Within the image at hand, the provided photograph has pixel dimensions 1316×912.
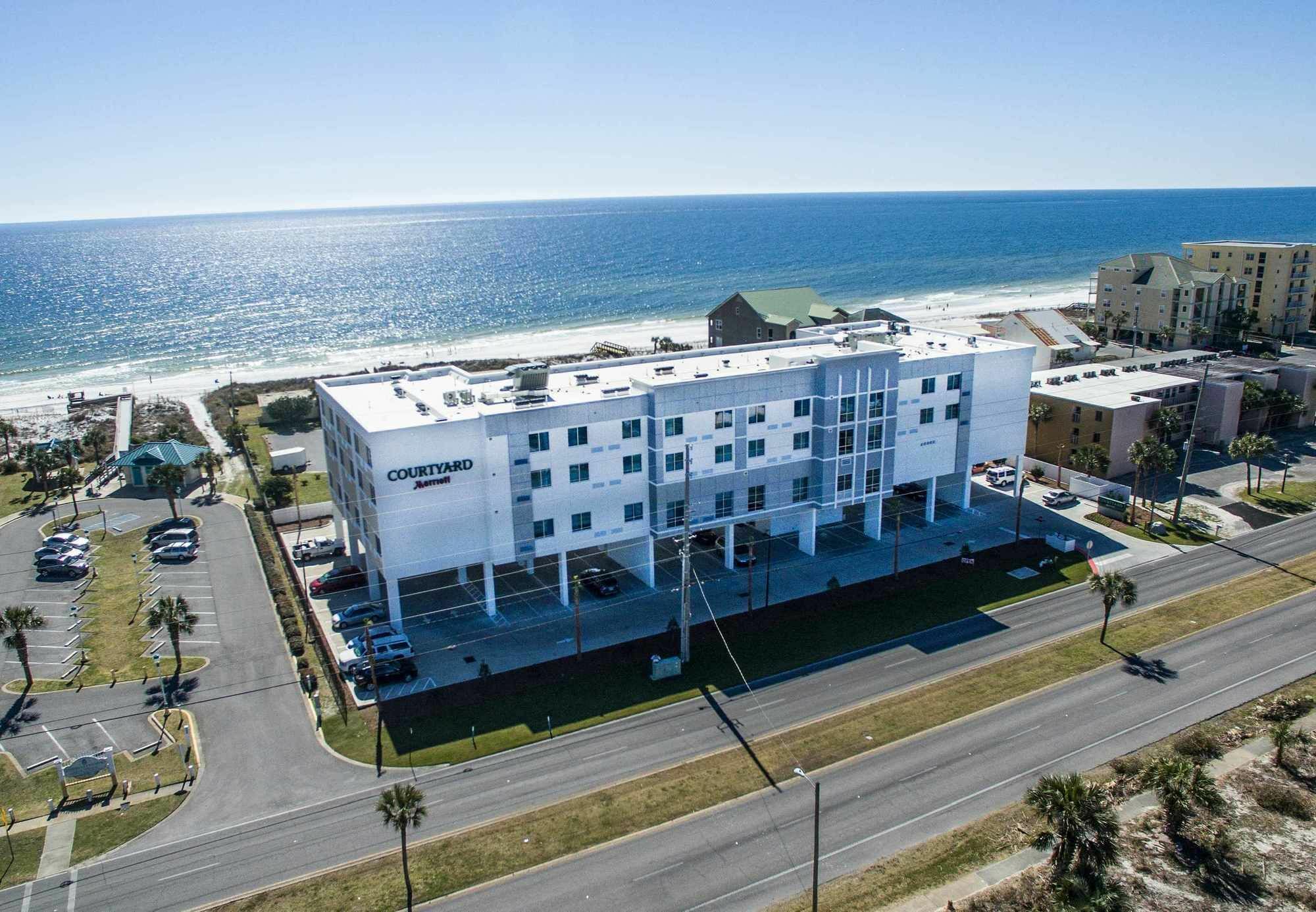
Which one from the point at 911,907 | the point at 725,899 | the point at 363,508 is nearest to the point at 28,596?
the point at 363,508

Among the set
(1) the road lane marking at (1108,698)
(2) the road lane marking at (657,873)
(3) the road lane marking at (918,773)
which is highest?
(1) the road lane marking at (1108,698)

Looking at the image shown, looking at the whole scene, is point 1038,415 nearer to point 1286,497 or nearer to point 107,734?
point 1286,497

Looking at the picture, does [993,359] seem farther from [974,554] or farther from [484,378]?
[484,378]

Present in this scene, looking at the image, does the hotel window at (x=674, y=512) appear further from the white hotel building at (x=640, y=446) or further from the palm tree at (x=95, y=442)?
the palm tree at (x=95, y=442)

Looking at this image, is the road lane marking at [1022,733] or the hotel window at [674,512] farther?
the hotel window at [674,512]

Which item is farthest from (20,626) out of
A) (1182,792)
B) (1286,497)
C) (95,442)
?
(1286,497)

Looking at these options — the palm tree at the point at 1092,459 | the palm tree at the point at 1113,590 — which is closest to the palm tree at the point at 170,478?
the palm tree at the point at 1113,590
